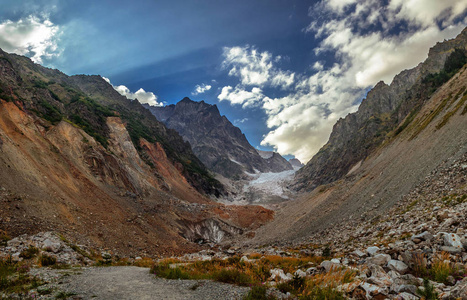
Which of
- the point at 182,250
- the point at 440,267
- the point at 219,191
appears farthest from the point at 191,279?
the point at 219,191

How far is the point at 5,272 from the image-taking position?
938cm

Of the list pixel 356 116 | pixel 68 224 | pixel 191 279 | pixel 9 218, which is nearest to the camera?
pixel 191 279

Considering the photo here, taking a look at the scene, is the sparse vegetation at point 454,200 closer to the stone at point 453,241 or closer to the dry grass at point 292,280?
the stone at point 453,241

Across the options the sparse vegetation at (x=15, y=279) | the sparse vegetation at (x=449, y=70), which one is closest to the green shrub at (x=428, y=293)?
the sparse vegetation at (x=15, y=279)

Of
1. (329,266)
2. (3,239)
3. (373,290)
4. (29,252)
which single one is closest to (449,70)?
(329,266)

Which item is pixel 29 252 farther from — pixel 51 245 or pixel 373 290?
pixel 373 290

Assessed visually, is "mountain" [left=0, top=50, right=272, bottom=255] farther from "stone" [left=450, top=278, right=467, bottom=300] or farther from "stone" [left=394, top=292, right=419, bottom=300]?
"stone" [left=450, top=278, right=467, bottom=300]

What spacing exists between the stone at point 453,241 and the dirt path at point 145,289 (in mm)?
6592

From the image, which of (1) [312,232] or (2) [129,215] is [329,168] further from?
(2) [129,215]

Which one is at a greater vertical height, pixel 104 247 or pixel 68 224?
pixel 68 224

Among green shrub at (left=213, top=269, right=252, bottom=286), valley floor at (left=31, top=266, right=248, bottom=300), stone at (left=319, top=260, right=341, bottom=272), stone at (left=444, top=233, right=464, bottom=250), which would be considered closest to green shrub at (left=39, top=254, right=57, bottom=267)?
valley floor at (left=31, top=266, right=248, bottom=300)

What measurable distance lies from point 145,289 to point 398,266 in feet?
28.9

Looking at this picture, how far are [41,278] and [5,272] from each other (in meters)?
1.86

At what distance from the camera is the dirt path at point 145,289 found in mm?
7520
